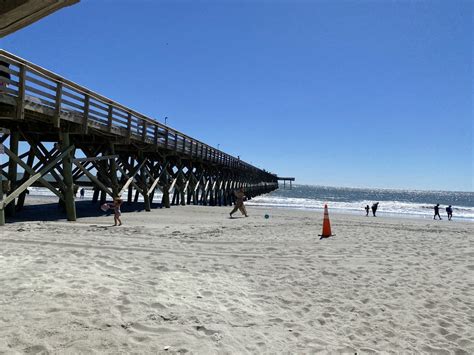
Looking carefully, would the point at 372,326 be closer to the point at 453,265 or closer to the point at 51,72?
the point at 453,265

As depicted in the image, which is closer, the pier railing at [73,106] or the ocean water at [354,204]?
the pier railing at [73,106]

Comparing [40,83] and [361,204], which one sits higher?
[40,83]

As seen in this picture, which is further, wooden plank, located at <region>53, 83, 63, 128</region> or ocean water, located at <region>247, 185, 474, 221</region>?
ocean water, located at <region>247, 185, 474, 221</region>

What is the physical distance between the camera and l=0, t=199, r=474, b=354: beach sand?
3135 mm

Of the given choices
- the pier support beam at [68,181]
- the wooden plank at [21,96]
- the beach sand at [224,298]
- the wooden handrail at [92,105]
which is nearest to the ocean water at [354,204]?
the wooden handrail at [92,105]

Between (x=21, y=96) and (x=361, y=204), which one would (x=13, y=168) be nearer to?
(x=21, y=96)

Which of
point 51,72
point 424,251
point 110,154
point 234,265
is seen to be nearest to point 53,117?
point 51,72

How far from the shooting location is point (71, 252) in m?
6.21

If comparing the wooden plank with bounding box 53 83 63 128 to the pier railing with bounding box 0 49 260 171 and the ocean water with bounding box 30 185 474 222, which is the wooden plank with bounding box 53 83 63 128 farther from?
the ocean water with bounding box 30 185 474 222

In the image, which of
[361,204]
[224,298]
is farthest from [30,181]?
[361,204]

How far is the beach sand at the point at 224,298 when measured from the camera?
3.13 m

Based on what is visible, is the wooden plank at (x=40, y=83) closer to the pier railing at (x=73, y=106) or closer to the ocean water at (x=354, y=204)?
the pier railing at (x=73, y=106)

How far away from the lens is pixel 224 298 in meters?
4.35

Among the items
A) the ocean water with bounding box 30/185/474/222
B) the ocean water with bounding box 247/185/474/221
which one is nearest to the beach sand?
the ocean water with bounding box 247/185/474/221
